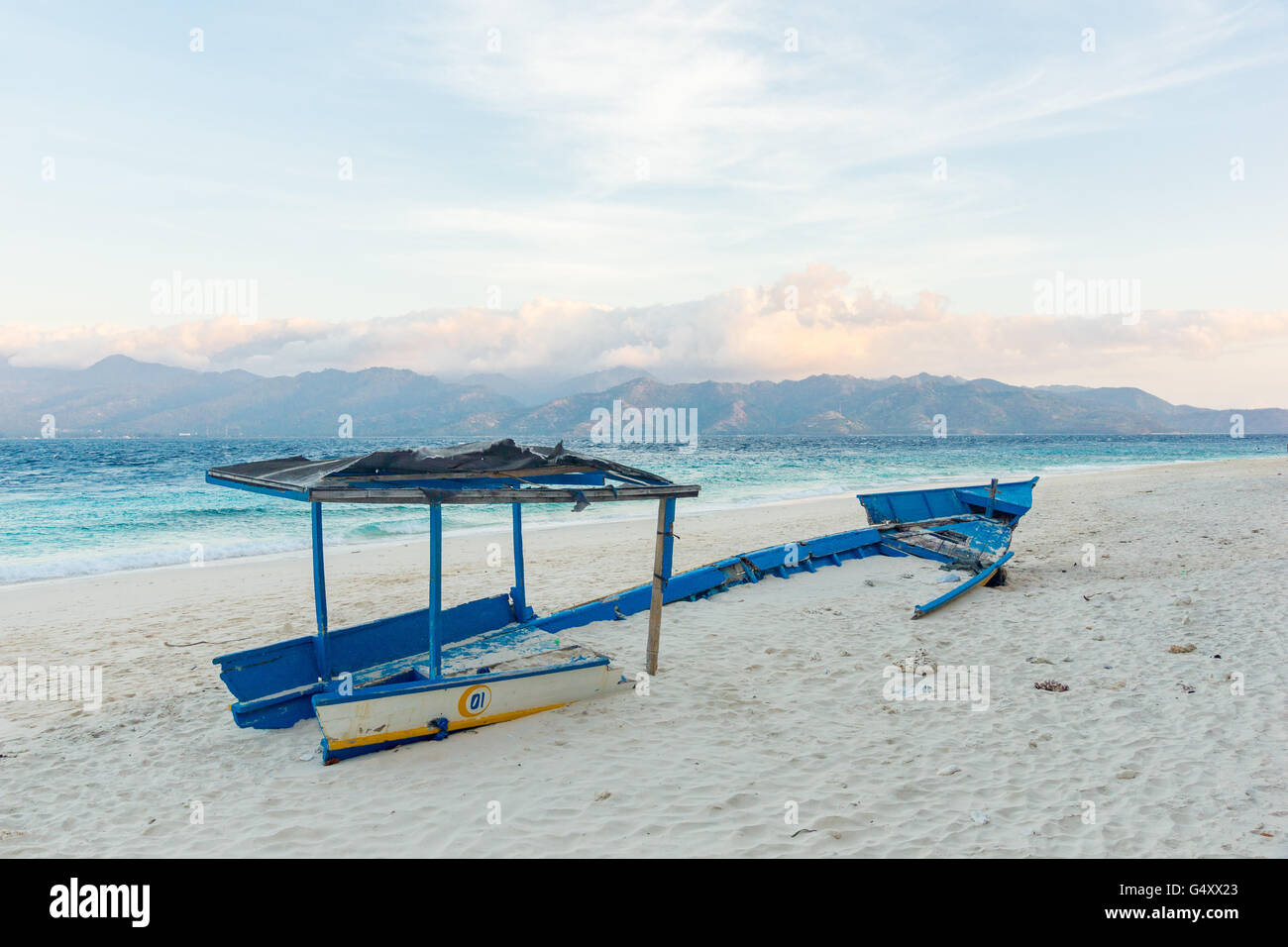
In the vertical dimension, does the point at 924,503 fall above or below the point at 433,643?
above

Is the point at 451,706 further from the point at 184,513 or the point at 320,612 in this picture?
the point at 184,513

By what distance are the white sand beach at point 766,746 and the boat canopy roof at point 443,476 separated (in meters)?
2.02

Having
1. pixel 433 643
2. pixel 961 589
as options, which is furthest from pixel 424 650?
pixel 961 589

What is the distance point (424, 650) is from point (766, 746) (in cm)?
374

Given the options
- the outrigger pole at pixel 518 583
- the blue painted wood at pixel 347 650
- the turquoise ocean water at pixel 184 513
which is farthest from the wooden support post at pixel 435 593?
the turquoise ocean water at pixel 184 513

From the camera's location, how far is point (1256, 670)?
6.60 metres

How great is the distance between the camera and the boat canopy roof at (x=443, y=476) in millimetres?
5559

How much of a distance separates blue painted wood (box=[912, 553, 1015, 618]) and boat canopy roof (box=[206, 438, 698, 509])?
430 cm

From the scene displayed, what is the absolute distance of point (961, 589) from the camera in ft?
32.5

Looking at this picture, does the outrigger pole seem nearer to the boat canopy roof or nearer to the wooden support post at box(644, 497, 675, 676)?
the boat canopy roof

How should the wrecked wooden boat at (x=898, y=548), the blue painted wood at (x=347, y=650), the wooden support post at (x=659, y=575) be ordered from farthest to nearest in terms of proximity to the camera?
the wrecked wooden boat at (x=898, y=548)
the wooden support post at (x=659, y=575)
the blue painted wood at (x=347, y=650)

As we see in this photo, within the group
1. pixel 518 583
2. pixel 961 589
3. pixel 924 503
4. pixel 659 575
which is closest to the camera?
pixel 659 575

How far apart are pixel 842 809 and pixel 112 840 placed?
188 inches

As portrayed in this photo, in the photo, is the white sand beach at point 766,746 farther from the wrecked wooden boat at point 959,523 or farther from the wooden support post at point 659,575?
the wrecked wooden boat at point 959,523
